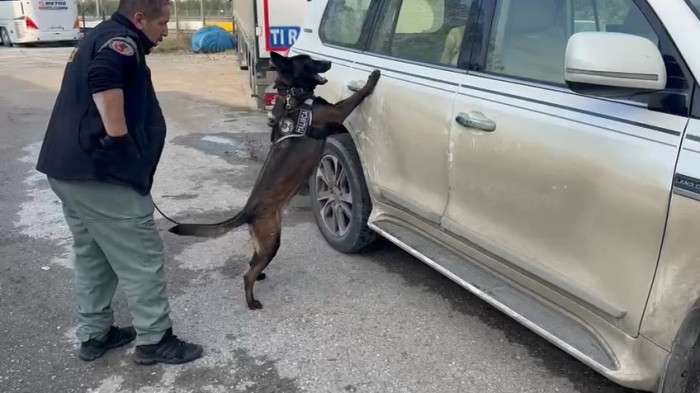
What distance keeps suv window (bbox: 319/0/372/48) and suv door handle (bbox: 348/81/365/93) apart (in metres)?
0.30

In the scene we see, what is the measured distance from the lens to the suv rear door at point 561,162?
7.16 ft

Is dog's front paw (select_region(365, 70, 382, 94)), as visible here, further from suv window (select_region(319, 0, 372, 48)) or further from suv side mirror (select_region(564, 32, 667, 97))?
suv side mirror (select_region(564, 32, 667, 97))

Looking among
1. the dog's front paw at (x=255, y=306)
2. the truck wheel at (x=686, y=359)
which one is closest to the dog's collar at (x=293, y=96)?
the dog's front paw at (x=255, y=306)

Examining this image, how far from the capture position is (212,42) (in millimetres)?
19547

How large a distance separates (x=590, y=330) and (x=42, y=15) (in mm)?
24172

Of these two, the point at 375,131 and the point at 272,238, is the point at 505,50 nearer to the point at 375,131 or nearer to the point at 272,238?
the point at 375,131

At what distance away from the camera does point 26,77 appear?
1418 centimetres

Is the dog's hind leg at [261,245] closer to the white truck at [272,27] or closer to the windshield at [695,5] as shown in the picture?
the windshield at [695,5]

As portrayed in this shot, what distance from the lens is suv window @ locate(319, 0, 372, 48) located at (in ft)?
13.1

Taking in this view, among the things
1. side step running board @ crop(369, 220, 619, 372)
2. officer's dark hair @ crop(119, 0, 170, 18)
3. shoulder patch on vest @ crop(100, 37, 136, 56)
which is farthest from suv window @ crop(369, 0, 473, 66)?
shoulder patch on vest @ crop(100, 37, 136, 56)

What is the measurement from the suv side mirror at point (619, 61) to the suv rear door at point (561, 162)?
0.14 m

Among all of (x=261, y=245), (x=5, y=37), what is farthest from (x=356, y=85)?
(x=5, y=37)

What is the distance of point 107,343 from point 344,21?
8.11 feet

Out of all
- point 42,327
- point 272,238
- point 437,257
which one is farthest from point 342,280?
point 42,327
